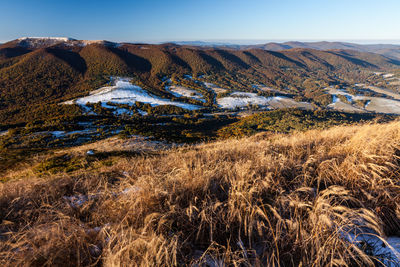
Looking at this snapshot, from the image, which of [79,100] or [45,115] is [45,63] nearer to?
[79,100]

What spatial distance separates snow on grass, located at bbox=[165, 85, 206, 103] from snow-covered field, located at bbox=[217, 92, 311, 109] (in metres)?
11.0

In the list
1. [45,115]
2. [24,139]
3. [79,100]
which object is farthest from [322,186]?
[79,100]

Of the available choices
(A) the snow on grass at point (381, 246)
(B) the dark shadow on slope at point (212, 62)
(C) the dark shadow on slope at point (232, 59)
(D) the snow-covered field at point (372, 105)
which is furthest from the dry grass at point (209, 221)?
(C) the dark shadow on slope at point (232, 59)

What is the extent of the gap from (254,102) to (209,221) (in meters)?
92.5

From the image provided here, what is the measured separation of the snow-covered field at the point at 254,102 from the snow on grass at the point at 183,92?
36.1 ft

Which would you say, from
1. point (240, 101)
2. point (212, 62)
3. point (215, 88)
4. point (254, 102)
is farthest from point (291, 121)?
point (212, 62)

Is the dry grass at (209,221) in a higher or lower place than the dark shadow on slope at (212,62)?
lower

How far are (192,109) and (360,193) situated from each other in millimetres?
71399

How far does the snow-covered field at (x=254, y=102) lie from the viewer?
3342 inches

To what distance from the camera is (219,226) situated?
2.01 m

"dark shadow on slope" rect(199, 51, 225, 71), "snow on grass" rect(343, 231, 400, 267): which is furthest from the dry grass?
"dark shadow on slope" rect(199, 51, 225, 71)

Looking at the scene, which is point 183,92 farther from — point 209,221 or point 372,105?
point 372,105

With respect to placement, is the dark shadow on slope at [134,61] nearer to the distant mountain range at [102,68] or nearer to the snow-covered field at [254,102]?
the distant mountain range at [102,68]

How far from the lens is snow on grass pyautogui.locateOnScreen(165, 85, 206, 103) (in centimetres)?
9025
